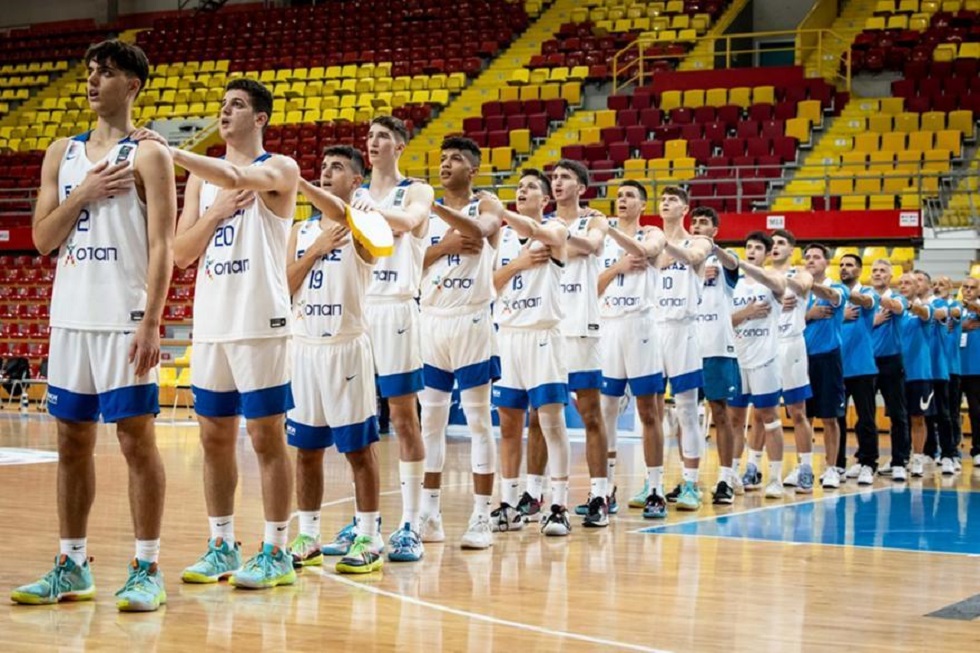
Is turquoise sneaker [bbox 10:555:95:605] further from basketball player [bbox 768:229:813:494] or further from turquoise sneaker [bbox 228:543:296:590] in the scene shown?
basketball player [bbox 768:229:813:494]

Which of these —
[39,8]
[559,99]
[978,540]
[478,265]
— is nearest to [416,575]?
[478,265]

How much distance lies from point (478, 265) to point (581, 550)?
5.88 ft

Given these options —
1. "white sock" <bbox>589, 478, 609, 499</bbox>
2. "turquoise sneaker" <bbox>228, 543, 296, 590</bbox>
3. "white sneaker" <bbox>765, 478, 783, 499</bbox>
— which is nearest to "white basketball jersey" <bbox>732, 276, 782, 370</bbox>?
"white sneaker" <bbox>765, 478, 783, 499</bbox>

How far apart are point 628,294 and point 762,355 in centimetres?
208

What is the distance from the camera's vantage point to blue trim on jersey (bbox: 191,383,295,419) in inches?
242

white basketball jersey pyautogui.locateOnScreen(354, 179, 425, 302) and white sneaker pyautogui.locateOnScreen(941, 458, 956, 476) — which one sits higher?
white basketball jersey pyautogui.locateOnScreen(354, 179, 425, 302)

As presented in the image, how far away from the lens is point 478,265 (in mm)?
8062

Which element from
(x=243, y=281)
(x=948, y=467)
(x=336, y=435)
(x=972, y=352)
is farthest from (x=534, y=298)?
(x=972, y=352)

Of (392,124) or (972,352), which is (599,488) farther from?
(972,352)

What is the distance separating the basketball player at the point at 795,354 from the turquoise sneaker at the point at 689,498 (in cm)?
167

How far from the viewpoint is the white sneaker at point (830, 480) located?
1188cm

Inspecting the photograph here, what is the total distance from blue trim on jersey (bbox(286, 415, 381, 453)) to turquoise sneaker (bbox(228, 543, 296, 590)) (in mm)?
659

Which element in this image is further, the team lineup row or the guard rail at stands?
the guard rail at stands

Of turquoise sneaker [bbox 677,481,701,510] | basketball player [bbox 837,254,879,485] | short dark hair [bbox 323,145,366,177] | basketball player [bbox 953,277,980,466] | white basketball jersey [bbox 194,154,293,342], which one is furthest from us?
basketball player [bbox 953,277,980,466]
